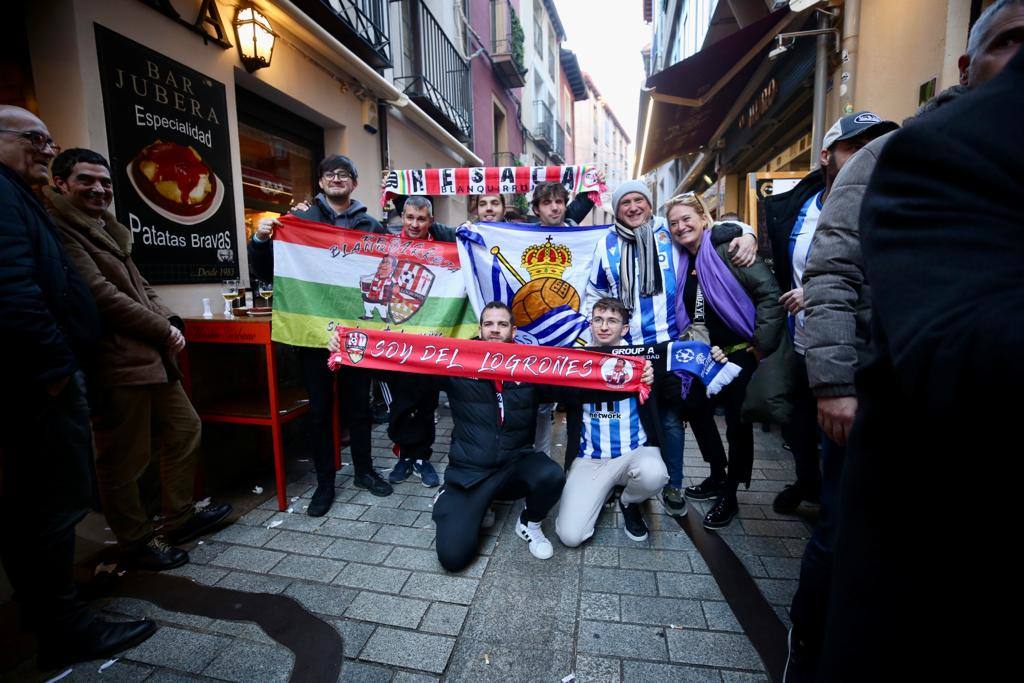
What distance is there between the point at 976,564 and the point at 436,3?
11037mm

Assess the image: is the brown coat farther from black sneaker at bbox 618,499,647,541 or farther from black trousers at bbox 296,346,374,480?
black sneaker at bbox 618,499,647,541

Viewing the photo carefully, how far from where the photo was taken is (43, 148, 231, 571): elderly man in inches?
92.8

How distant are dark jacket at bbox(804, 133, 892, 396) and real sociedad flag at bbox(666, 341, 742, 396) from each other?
1308 millimetres

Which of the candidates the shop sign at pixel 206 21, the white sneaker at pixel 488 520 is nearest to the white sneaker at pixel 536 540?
the white sneaker at pixel 488 520

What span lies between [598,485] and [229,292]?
3271 millimetres

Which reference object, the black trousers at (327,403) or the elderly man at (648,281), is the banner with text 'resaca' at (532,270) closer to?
the elderly man at (648,281)

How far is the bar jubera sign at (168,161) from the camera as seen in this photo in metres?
3.18

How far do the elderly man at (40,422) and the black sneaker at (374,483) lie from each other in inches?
60.8

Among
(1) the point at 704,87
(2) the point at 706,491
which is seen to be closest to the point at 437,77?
(1) the point at 704,87

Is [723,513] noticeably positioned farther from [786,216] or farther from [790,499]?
[786,216]

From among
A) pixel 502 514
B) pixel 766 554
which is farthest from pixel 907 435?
pixel 502 514

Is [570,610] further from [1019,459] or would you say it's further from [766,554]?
[1019,459]

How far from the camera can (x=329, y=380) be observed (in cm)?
340

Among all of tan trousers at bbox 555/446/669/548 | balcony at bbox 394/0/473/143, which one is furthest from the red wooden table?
balcony at bbox 394/0/473/143
